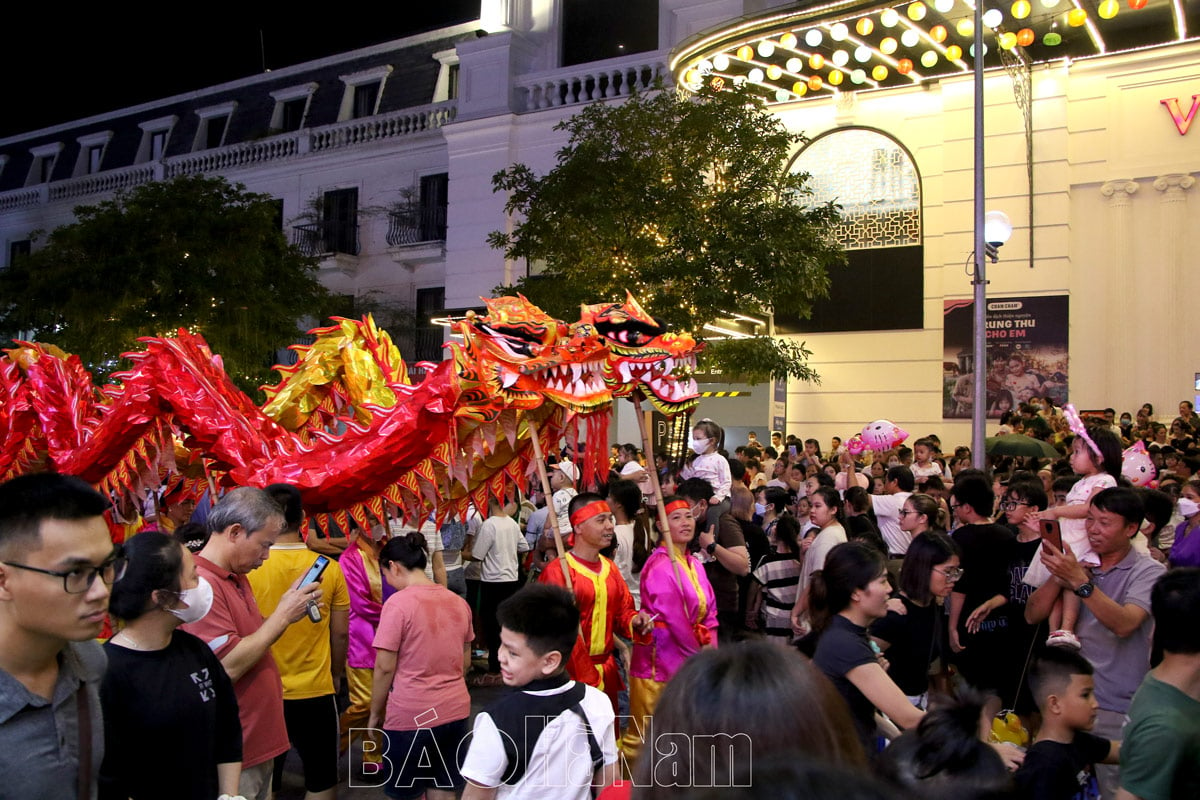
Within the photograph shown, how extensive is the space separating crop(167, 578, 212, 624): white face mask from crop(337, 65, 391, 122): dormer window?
20.0m

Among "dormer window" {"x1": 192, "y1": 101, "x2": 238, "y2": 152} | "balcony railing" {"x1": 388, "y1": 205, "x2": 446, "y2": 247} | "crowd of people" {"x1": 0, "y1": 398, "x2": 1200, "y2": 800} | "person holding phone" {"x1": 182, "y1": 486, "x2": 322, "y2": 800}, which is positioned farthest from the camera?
"dormer window" {"x1": 192, "y1": 101, "x2": 238, "y2": 152}

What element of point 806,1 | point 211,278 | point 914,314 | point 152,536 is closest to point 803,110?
point 806,1

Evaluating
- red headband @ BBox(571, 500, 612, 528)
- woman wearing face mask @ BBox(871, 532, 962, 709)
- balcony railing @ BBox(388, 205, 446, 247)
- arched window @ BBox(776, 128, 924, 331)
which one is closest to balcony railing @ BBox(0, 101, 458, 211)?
balcony railing @ BBox(388, 205, 446, 247)

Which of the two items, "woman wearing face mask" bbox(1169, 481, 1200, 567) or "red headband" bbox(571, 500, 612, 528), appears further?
"red headband" bbox(571, 500, 612, 528)

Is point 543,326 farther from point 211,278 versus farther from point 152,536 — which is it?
point 211,278

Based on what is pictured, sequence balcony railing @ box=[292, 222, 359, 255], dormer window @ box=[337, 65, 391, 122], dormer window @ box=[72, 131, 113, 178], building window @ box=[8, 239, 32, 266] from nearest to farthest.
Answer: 1. balcony railing @ box=[292, 222, 359, 255]
2. dormer window @ box=[337, 65, 391, 122]
3. dormer window @ box=[72, 131, 113, 178]
4. building window @ box=[8, 239, 32, 266]

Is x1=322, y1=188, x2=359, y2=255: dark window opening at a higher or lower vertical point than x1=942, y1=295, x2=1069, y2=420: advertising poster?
higher

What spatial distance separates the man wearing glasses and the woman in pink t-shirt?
2411 mm

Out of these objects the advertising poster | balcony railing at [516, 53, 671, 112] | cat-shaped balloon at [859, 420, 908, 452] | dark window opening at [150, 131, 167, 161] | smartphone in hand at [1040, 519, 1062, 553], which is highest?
dark window opening at [150, 131, 167, 161]

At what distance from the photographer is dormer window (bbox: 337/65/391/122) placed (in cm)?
2191

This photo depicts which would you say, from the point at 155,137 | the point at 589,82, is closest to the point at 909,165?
the point at 589,82

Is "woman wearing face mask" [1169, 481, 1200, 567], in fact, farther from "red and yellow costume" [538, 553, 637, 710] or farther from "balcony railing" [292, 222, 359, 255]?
"balcony railing" [292, 222, 359, 255]

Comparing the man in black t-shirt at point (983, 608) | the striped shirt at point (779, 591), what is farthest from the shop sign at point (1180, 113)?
the man in black t-shirt at point (983, 608)

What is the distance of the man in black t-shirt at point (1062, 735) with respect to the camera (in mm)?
3139
